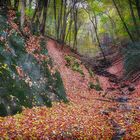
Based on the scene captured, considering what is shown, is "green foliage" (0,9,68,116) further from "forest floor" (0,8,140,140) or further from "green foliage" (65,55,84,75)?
"green foliage" (65,55,84,75)

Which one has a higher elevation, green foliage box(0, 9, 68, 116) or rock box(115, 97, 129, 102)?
green foliage box(0, 9, 68, 116)

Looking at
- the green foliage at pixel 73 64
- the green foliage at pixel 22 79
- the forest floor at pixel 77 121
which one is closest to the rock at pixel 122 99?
the forest floor at pixel 77 121

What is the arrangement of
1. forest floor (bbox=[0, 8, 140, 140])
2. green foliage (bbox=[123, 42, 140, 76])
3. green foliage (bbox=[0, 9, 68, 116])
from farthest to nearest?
1. green foliage (bbox=[123, 42, 140, 76])
2. green foliage (bbox=[0, 9, 68, 116])
3. forest floor (bbox=[0, 8, 140, 140])

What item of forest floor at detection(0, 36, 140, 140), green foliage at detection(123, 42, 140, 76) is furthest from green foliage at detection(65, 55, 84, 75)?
forest floor at detection(0, 36, 140, 140)

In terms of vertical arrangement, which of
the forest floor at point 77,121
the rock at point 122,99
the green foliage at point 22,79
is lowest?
the rock at point 122,99

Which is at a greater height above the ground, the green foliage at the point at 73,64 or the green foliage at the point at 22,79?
the green foliage at the point at 22,79

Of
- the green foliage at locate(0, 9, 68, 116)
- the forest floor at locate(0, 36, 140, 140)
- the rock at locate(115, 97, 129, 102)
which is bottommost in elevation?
the rock at locate(115, 97, 129, 102)

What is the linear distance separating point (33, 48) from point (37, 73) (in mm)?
1931

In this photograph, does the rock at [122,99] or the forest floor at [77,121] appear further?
the rock at [122,99]

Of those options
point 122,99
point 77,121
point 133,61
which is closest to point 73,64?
point 133,61

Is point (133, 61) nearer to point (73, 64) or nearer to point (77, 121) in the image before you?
point (73, 64)

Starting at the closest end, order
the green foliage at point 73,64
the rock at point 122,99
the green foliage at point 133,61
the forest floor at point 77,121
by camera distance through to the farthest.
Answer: the forest floor at point 77,121
the rock at point 122,99
the green foliage at point 73,64
the green foliage at point 133,61

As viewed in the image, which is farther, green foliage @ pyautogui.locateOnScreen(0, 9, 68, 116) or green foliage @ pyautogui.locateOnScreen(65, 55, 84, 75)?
green foliage @ pyautogui.locateOnScreen(65, 55, 84, 75)

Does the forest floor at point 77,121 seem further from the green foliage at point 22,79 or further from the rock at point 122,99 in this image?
the green foliage at point 22,79
